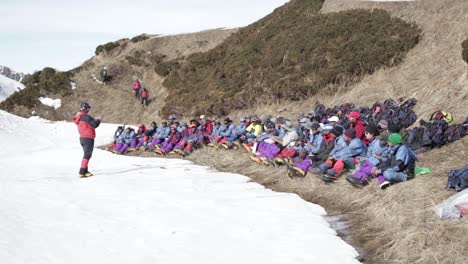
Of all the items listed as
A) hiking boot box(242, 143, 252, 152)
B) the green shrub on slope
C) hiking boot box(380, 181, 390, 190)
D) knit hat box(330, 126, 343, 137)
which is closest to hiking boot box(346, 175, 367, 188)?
hiking boot box(380, 181, 390, 190)

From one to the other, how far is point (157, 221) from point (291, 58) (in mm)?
16000

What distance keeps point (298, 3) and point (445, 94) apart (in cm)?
1658

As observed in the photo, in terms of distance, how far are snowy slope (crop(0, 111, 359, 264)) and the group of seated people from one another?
1.10 m

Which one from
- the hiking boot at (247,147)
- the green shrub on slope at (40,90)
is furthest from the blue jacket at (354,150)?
the green shrub on slope at (40,90)

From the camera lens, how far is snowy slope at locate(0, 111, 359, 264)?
5453 mm

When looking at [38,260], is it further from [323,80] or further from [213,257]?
[323,80]

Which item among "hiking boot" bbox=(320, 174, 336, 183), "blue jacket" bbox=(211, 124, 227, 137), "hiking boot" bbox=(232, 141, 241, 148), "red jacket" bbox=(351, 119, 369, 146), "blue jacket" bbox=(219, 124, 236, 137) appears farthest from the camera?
"blue jacket" bbox=(211, 124, 227, 137)

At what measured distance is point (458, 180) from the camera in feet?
21.2

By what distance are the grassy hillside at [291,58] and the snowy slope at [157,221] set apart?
9578mm

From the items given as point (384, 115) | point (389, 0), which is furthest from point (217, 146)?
point (389, 0)

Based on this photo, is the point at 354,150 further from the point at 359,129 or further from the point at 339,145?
the point at 359,129

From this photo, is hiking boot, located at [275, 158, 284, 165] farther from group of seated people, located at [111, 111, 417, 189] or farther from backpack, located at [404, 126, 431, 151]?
backpack, located at [404, 126, 431, 151]

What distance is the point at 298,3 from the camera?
2833 cm

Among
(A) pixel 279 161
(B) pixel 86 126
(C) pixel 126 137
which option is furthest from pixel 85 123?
(C) pixel 126 137
